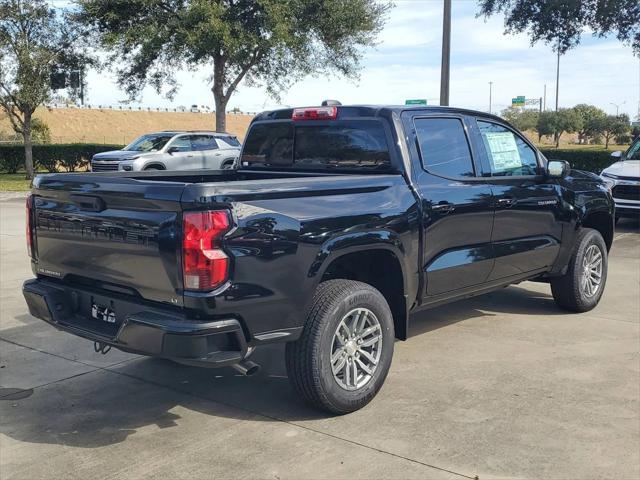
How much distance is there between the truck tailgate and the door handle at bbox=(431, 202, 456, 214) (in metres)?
1.97

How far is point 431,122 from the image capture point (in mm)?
5051

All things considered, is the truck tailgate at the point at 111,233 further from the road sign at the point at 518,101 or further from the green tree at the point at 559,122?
the road sign at the point at 518,101

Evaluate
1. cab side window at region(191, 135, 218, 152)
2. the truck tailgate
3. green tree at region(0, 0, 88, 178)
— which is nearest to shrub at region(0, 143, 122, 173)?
green tree at region(0, 0, 88, 178)

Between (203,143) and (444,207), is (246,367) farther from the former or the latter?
(203,143)

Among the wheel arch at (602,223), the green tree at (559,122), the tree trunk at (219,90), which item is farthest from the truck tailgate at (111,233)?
the green tree at (559,122)

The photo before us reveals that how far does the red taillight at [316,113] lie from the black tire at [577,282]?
285 centimetres

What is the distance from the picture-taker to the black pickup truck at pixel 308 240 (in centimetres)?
352

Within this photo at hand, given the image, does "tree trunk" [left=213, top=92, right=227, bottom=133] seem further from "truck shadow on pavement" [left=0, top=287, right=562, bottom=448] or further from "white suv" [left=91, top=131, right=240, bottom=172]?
"truck shadow on pavement" [left=0, top=287, right=562, bottom=448]

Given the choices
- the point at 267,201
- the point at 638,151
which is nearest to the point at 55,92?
the point at 638,151

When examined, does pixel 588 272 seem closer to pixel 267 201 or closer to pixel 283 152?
pixel 283 152

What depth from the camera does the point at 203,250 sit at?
135 inches

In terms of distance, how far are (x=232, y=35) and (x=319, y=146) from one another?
18.7 meters

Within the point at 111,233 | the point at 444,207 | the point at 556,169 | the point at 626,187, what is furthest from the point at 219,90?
the point at 111,233

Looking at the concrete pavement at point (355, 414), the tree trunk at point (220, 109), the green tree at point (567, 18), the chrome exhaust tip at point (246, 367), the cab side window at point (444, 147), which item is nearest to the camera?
the concrete pavement at point (355, 414)
